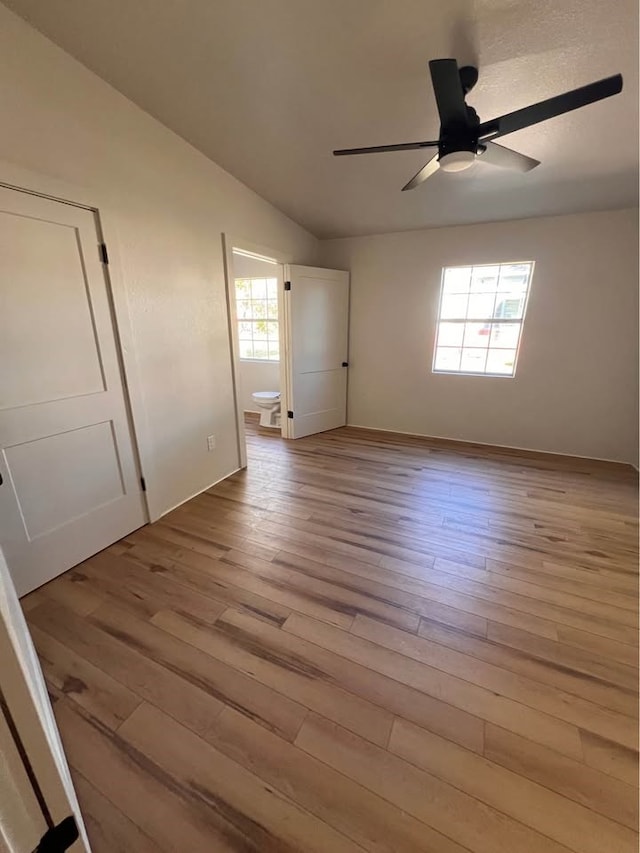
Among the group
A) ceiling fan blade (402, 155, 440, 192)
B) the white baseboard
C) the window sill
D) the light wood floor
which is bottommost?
the light wood floor

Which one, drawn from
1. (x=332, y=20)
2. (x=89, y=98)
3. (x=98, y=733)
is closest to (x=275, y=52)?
(x=332, y=20)

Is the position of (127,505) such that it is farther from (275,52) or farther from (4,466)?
(275,52)

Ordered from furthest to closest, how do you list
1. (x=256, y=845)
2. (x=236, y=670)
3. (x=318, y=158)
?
(x=318, y=158)
(x=236, y=670)
(x=256, y=845)

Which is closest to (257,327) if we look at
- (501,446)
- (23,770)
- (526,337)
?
(526,337)

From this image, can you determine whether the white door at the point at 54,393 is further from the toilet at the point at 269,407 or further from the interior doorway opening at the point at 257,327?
the interior doorway opening at the point at 257,327

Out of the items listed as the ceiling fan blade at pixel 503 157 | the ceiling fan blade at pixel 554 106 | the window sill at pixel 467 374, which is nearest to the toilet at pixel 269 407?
the window sill at pixel 467 374

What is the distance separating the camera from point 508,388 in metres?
3.80

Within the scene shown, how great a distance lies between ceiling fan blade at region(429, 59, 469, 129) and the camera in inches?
51.4

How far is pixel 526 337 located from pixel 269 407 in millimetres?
3119

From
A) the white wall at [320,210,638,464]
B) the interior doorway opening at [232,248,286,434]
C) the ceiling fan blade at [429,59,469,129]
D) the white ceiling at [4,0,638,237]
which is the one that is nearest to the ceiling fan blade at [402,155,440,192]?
the ceiling fan blade at [429,59,469,129]

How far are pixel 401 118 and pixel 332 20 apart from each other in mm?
679

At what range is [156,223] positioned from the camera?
7.39 ft

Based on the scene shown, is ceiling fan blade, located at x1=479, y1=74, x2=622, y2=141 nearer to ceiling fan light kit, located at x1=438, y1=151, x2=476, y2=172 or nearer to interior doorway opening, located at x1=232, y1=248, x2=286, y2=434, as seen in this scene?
ceiling fan light kit, located at x1=438, y1=151, x2=476, y2=172

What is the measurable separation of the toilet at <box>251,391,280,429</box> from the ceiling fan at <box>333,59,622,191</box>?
123 inches
